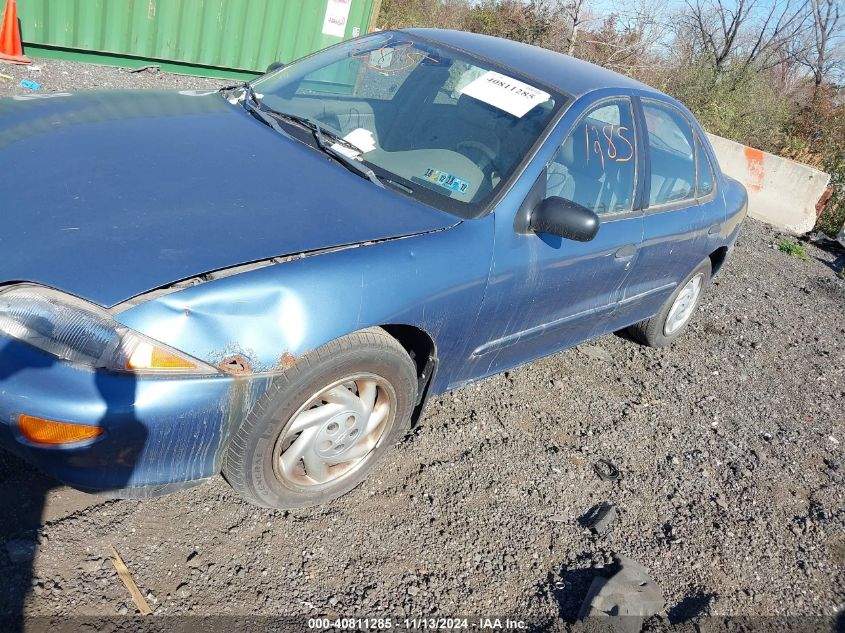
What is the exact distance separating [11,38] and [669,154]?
653 cm

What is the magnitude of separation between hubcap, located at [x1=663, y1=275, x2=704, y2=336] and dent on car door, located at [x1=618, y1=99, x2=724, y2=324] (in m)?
0.28

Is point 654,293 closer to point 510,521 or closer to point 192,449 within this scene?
point 510,521

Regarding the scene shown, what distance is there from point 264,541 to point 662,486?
2.08 m

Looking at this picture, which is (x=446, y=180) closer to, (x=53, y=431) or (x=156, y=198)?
(x=156, y=198)

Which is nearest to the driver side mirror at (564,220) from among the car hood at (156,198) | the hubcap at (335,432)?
the car hood at (156,198)

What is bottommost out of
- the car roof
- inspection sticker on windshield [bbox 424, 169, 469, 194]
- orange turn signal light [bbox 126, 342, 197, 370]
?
orange turn signal light [bbox 126, 342, 197, 370]

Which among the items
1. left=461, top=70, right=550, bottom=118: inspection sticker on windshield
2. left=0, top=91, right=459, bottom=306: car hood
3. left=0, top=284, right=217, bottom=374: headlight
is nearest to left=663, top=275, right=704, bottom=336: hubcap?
left=461, top=70, right=550, bottom=118: inspection sticker on windshield

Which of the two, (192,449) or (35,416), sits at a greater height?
(35,416)

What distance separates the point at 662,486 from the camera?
3.63 m

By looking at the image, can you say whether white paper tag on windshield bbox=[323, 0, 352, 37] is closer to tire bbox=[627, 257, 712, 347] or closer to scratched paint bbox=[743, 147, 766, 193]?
scratched paint bbox=[743, 147, 766, 193]

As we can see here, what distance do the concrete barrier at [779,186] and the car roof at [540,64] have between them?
21.5ft

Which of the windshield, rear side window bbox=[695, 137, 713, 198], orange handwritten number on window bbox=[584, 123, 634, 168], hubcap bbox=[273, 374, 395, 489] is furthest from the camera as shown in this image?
rear side window bbox=[695, 137, 713, 198]

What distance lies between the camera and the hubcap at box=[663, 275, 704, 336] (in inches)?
192

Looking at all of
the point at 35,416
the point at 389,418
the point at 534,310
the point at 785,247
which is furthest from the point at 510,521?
the point at 785,247
